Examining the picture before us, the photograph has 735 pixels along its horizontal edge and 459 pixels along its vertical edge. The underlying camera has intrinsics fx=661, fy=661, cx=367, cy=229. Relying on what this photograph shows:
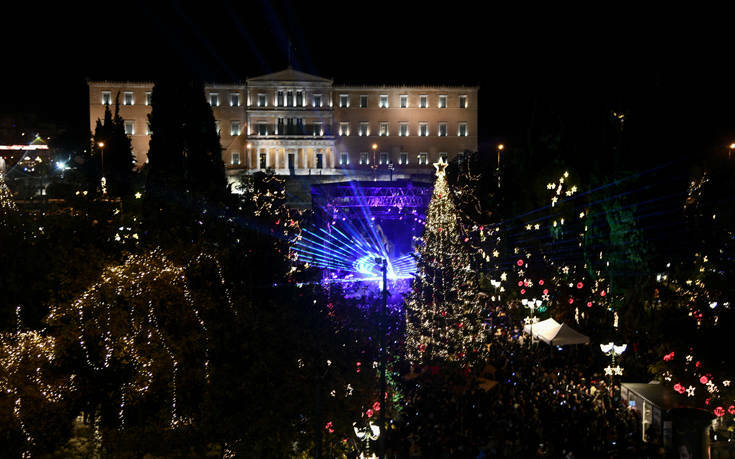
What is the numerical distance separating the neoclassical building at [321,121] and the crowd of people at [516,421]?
47.0 m

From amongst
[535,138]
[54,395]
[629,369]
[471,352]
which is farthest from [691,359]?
[535,138]

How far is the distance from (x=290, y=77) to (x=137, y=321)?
50791mm

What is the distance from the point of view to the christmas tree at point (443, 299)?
14.1m

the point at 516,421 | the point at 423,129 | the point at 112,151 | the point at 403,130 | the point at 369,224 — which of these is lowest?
the point at 516,421

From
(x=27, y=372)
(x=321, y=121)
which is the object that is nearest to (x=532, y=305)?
(x=27, y=372)

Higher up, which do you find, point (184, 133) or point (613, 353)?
point (184, 133)

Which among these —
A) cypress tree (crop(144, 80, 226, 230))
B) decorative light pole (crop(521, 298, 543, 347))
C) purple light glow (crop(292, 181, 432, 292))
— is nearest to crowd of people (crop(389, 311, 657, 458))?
decorative light pole (crop(521, 298, 543, 347))

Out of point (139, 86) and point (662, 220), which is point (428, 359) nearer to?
point (662, 220)

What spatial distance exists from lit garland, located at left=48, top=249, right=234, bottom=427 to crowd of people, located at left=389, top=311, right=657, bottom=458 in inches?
131

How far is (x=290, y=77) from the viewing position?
58375 millimetres

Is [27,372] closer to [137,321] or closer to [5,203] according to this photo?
[137,321]

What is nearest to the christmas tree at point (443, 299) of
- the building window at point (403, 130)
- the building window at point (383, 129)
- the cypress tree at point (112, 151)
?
the cypress tree at point (112, 151)

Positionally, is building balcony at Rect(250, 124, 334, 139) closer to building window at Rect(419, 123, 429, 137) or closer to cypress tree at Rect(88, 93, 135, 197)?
building window at Rect(419, 123, 429, 137)

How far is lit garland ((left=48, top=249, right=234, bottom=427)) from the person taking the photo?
9.80 metres
